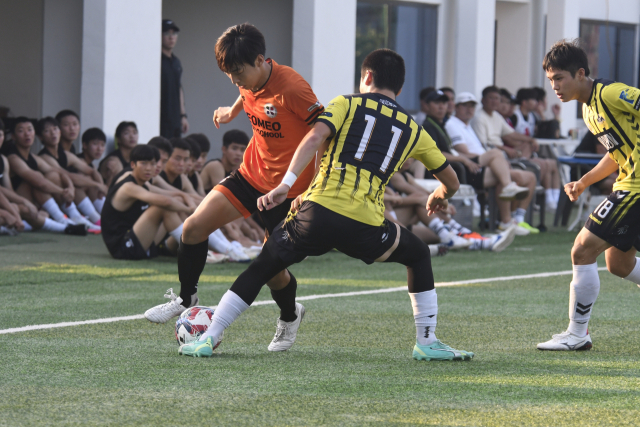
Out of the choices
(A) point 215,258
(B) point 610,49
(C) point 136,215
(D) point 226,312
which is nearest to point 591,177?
(D) point 226,312

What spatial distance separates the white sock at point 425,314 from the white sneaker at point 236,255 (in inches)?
188

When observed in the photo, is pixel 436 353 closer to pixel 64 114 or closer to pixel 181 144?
pixel 181 144

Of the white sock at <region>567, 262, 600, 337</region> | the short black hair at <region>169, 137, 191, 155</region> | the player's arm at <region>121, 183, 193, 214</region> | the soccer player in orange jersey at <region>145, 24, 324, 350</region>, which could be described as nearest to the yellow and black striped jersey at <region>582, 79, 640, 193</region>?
the white sock at <region>567, 262, 600, 337</region>

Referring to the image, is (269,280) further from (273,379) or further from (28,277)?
(28,277)

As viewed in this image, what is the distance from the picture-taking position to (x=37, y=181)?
11.5 m

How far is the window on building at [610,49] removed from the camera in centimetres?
2169

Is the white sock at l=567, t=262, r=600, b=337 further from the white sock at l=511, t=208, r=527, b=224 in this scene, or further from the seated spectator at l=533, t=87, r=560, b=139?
the seated spectator at l=533, t=87, r=560, b=139

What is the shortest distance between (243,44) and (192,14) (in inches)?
465

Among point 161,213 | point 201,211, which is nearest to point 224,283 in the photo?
point 161,213

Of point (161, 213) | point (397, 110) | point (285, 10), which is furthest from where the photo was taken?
point (285, 10)

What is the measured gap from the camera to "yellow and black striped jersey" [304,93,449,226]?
4.55 metres

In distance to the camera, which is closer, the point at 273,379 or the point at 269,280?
the point at 273,379

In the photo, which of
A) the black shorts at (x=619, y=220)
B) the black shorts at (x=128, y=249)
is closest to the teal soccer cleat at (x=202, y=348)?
the black shorts at (x=619, y=220)

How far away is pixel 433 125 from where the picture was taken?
1295cm
